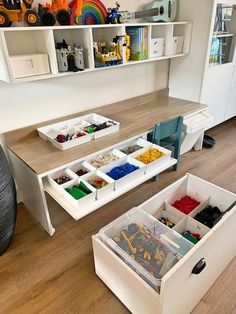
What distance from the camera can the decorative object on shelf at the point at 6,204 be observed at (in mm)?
1383

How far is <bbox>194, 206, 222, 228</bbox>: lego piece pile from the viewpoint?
58.9 inches

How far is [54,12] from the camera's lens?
1.54 metres

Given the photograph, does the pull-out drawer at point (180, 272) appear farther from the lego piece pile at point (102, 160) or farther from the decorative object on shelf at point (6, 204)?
the decorative object on shelf at point (6, 204)

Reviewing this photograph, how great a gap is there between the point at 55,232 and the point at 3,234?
1.21 feet

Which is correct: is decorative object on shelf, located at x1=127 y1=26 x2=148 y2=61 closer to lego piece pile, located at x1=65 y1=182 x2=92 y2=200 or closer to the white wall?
the white wall

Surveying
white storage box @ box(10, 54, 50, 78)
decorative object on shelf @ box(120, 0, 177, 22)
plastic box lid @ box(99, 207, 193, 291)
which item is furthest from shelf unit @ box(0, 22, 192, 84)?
plastic box lid @ box(99, 207, 193, 291)

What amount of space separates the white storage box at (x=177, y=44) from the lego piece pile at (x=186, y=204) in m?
1.52

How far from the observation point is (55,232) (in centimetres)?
173

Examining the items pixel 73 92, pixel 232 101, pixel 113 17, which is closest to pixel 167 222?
pixel 73 92

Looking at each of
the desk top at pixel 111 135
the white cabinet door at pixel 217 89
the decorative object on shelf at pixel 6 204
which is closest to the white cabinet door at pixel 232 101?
the white cabinet door at pixel 217 89

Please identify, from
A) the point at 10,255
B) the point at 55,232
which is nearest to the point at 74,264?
the point at 55,232

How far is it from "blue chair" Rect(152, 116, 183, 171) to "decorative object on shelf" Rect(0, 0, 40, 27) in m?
1.14

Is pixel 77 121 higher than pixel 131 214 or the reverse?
higher

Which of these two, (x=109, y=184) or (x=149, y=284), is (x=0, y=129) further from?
(x=149, y=284)
